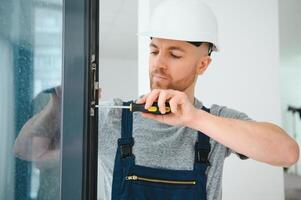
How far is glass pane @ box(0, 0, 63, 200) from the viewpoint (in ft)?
1.61

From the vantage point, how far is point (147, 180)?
800 mm

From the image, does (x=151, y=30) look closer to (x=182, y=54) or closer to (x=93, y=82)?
(x=182, y=54)

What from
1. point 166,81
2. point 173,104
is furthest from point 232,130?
point 166,81

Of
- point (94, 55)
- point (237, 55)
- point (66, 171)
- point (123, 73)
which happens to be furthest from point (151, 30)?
point (123, 73)

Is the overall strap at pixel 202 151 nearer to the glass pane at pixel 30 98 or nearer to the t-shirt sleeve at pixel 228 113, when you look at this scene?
the t-shirt sleeve at pixel 228 113

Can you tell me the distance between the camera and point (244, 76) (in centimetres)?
162

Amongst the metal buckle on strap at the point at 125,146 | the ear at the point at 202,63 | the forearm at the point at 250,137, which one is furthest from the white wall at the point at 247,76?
the forearm at the point at 250,137

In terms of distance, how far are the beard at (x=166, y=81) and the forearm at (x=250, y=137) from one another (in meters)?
0.21

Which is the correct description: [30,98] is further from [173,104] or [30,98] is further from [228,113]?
[228,113]

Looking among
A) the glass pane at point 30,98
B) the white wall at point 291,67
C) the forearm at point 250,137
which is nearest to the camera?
the glass pane at point 30,98

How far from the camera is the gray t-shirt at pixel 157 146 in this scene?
32.3 inches

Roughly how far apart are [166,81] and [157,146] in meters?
0.19

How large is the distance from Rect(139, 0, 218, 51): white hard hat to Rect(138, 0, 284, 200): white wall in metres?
0.71

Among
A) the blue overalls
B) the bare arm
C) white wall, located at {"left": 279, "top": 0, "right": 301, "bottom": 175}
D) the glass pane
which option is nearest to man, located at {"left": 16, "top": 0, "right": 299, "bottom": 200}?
the blue overalls
